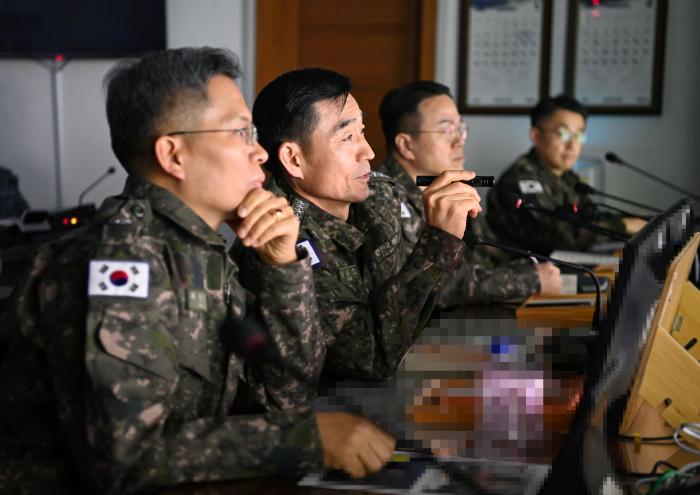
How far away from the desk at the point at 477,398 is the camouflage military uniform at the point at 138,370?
0.19 ft

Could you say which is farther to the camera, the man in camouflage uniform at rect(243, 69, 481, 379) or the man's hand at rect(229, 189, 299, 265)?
the man in camouflage uniform at rect(243, 69, 481, 379)

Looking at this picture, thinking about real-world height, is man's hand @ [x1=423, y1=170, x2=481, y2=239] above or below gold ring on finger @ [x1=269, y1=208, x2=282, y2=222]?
below

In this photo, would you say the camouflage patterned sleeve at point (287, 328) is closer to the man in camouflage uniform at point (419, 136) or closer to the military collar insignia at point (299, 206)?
the military collar insignia at point (299, 206)

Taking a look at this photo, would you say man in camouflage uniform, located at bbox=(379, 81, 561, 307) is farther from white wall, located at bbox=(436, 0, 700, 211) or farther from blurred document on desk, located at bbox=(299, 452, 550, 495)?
white wall, located at bbox=(436, 0, 700, 211)

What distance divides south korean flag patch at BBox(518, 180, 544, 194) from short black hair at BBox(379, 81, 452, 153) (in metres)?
0.86

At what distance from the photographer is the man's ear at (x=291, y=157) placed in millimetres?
1780

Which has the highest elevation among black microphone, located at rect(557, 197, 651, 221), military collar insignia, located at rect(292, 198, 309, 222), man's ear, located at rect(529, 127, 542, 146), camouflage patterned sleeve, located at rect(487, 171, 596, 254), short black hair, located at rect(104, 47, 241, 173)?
short black hair, located at rect(104, 47, 241, 173)

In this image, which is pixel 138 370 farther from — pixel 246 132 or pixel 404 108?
pixel 404 108

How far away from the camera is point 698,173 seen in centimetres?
453

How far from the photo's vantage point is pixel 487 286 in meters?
2.36

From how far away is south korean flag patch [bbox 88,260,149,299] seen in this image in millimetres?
1046

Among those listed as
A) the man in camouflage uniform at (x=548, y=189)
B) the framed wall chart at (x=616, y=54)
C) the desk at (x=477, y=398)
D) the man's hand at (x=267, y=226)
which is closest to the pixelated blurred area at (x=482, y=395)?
the desk at (x=477, y=398)

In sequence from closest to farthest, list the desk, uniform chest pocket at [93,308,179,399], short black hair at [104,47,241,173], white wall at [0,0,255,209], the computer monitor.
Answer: the computer monitor → uniform chest pocket at [93,308,179,399] → the desk → short black hair at [104,47,241,173] → white wall at [0,0,255,209]

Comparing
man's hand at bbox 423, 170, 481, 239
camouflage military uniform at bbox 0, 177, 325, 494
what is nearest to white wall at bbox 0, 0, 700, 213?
man's hand at bbox 423, 170, 481, 239
